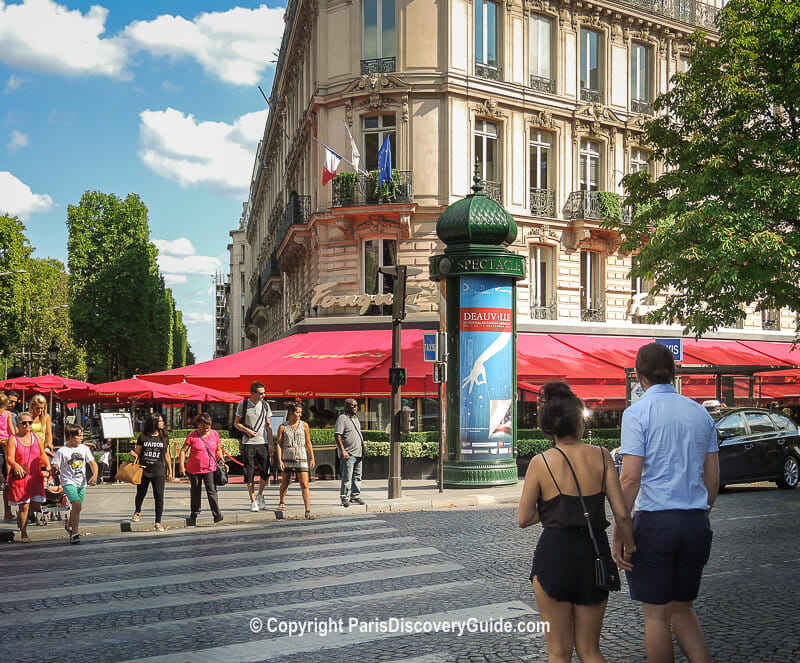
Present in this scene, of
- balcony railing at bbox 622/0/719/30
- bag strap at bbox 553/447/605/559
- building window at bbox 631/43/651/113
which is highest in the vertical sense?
balcony railing at bbox 622/0/719/30

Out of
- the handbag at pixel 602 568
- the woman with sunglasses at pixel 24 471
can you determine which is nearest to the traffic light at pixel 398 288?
the woman with sunglasses at pixel 24 471

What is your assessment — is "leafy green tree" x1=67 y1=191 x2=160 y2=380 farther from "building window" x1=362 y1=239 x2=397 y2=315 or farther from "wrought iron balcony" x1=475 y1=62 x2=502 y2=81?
"wrought iron balcony" x1=475 y1=62 x2=502 y2=81

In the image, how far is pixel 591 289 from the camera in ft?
89.0

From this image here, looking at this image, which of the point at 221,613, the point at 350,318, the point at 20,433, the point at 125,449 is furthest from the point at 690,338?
the point at 221,613

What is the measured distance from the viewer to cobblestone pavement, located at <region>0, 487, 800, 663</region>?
5840mm

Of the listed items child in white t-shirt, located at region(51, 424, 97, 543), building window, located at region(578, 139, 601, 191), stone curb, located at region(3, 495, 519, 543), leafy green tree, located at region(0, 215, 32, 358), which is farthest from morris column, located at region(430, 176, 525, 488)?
leafy green tree, located at region(0, 215, 32, 358)

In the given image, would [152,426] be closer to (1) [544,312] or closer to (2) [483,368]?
(2) [483,368]

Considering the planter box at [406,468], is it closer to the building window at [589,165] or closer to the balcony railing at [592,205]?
the balcony railing at [592,205]

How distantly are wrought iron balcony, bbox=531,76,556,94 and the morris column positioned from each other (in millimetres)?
10392

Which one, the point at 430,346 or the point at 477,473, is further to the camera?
the point at 477,473

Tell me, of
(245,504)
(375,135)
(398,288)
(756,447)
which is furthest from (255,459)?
(375,135)

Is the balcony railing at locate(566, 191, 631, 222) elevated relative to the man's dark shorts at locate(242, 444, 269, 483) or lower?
elevated

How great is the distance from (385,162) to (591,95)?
7713mm

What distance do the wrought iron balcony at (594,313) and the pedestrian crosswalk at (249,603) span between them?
17.1 metres
